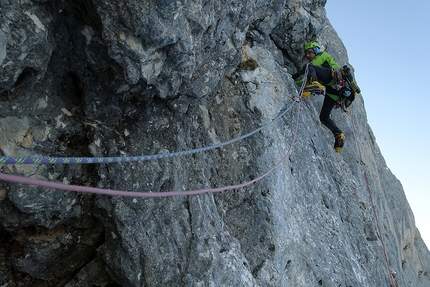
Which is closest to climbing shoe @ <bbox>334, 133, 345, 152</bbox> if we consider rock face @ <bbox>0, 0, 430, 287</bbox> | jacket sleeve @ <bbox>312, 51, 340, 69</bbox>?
jacket sleeve @ <bbox>312, 51, 340, 69</bbox>

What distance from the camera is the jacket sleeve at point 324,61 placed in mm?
8781

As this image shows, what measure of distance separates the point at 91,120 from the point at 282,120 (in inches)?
152

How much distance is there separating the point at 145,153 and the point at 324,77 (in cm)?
551

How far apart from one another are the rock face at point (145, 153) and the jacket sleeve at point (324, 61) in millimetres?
2741

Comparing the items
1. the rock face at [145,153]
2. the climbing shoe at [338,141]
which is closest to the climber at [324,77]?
the climbing shoe at [338,141]

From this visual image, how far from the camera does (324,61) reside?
348 inches

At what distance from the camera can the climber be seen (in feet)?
27.7

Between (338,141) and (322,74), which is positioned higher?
(322,74)

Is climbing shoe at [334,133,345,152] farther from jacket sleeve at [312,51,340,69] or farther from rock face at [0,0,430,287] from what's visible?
rock face at [0,0,430,287]

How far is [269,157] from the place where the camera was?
6.28m

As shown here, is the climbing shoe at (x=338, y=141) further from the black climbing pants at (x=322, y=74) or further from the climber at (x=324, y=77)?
the black climbing pants at (x=322, y=74)

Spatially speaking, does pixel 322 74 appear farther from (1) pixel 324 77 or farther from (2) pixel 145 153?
(2) pixel 145 153

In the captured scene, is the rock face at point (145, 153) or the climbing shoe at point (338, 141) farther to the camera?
the climbing shoe at point (338, 141)

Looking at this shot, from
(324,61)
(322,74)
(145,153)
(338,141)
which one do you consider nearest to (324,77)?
(322,74)
